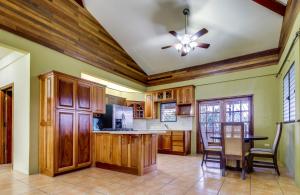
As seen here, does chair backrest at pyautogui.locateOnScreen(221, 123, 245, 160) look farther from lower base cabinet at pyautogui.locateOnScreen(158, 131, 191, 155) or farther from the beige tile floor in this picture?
lower base cabinet at pyautogui.locateOnScreen(158, 131, 191, 155)

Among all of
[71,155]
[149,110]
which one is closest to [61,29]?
[71,155]

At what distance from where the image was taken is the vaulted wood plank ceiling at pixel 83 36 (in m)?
3.70

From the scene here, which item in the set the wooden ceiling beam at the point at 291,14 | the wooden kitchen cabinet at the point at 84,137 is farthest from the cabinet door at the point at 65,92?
the wooden ceiling beam at the point at 291,14

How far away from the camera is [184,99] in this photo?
6.59 meters

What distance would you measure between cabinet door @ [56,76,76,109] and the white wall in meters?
0.69

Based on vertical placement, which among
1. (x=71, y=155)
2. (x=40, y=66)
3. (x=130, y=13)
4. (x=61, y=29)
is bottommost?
(x=71, y=155)

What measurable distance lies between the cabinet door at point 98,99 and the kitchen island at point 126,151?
636mm

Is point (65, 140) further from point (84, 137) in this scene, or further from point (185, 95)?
point (185, 95)

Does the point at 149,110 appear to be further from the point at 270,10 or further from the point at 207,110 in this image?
the point at 270,10

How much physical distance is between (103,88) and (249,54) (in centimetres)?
446

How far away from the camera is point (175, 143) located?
6262 millimetres

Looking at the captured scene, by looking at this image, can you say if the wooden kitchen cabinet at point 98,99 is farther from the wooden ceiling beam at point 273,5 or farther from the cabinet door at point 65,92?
the wooden ceiling beam at point 273,5

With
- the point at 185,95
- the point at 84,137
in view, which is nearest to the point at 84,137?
the point at 84,137

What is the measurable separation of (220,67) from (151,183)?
4467 mm
